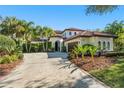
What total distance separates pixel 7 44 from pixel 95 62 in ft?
18.4

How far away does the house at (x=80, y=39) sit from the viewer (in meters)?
12.8

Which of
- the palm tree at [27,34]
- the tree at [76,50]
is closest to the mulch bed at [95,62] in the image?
the tree at [76,50]

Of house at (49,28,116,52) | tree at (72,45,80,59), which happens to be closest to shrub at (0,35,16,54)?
house at (49,28,116,52)

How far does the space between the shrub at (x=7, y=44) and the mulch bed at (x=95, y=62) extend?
377 centimetres

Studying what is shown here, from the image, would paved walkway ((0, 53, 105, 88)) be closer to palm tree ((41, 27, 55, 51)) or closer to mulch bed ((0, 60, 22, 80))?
mulch bed ((0, 60, 22, 80))

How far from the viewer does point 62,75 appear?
11164 millimetres

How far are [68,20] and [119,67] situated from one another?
3664mm

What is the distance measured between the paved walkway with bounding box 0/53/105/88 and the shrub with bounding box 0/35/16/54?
49.4 inches

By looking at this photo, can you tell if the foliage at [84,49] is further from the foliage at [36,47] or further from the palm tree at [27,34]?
the palm tree at [27,34]

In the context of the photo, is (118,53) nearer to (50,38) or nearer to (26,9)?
(50,38)

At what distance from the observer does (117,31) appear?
15.2m

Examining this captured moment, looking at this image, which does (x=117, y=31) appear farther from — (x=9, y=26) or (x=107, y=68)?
(x=9, y=26)
